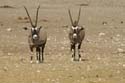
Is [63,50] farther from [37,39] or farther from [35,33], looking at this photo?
[35,33]

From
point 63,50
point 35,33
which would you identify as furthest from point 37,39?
point 63,50

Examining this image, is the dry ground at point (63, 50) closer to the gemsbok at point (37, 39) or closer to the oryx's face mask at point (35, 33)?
the gemsbok at point (37, 39)

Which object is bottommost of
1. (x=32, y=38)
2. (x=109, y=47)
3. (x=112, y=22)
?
(x=112, y=22)

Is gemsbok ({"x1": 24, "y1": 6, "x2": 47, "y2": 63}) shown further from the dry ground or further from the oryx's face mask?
the dry ground

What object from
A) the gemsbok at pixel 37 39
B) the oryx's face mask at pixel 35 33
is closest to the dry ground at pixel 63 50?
the gemsbok at pixel 37 39

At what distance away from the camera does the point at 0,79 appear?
701 inches

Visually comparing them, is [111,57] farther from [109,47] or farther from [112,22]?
[112,22]

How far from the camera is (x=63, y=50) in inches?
1051

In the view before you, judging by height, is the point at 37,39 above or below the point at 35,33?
below

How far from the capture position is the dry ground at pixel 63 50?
1831cm

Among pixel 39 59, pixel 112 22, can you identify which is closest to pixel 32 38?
pixel 39 59

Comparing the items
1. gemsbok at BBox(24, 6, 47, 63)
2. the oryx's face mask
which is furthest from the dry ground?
the oryx's face mask

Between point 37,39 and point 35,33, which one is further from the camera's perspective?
point 37,39

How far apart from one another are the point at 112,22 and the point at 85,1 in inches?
820
